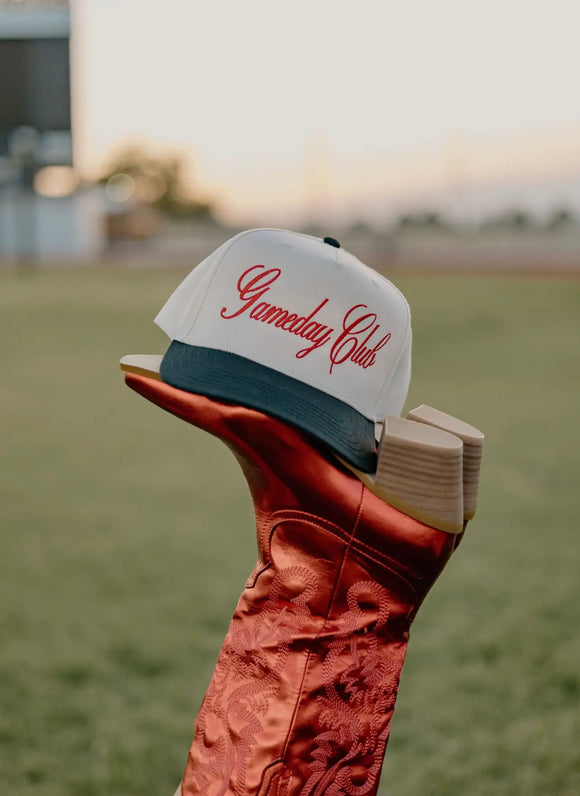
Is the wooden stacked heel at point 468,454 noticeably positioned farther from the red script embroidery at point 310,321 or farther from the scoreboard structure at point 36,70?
the scoreboard structure at point 36,70

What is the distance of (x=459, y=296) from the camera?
1196 centimetres

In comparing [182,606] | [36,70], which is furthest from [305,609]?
[36,70]

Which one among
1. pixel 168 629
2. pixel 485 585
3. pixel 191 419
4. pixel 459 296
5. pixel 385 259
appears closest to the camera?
pixel 191 419

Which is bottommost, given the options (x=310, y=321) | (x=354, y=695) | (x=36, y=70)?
(x=354, y=695)

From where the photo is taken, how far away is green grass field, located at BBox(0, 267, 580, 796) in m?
1.79

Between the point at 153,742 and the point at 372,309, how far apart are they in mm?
1314

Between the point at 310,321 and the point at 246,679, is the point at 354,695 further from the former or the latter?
the point at 310,321

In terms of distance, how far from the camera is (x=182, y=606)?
102 inches

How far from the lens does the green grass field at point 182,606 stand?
179 cm

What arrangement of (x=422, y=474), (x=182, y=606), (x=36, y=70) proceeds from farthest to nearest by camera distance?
(x=36, y=70), (x=182, y=606), (x=422, y=474)

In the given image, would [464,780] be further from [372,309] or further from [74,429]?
[74,429]

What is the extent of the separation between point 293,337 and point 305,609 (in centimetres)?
19

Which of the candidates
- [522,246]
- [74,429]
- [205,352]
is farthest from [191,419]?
[522,246]

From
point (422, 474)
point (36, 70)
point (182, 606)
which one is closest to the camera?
point (422, 474)
